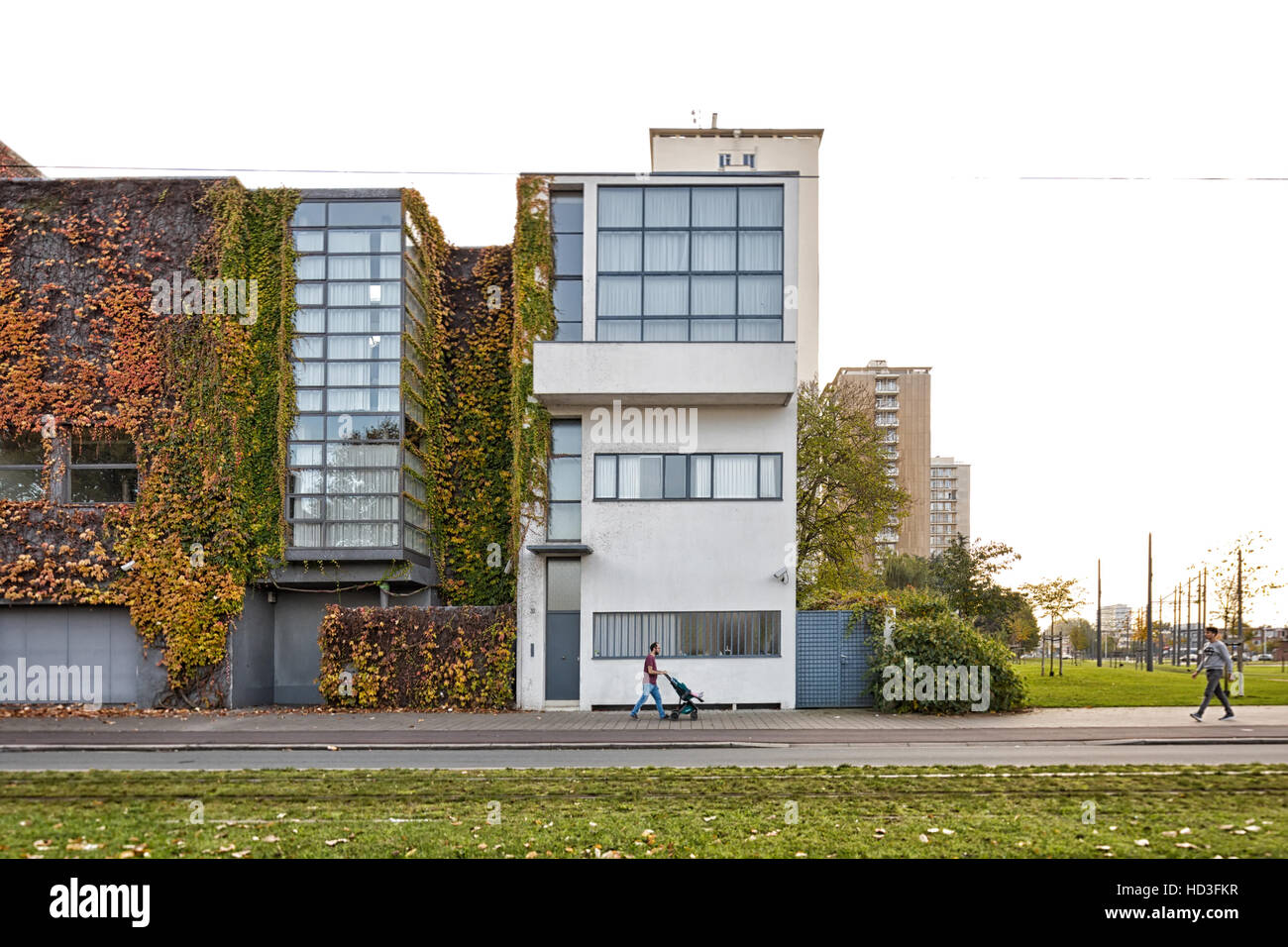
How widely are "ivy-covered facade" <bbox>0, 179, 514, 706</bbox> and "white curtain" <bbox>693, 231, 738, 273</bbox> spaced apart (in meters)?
7.25

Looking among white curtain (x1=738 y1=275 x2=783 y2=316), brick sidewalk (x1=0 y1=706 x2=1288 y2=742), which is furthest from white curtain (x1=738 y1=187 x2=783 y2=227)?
brick sidewalk (x1=0 y1=706 x2=1288 y2=742)

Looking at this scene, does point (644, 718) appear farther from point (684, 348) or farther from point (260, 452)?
point (260, 452)

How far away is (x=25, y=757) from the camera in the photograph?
57.6 feet

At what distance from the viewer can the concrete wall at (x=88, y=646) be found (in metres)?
25.8

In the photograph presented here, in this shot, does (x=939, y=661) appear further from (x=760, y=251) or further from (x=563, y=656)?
(x=760, y=251)

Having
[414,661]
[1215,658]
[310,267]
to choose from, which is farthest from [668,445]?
[1215,658]

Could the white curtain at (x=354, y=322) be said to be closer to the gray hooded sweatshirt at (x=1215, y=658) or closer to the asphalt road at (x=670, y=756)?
the asphalt road at (x=670, y=756)

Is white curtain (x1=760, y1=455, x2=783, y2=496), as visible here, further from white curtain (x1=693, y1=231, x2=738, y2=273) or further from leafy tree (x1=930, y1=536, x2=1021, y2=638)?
leafy tree (x1=930, y1=536, x2=1021, y2=638)

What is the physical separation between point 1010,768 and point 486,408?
18656mm

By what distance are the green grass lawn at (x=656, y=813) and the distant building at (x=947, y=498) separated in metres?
175

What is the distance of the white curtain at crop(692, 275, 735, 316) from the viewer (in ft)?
86.7

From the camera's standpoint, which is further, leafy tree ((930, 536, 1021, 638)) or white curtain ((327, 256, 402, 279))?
leafy tree ((930, 536, 1021, 638))

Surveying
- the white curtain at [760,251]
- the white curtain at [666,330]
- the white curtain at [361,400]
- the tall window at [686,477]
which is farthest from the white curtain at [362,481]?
the white curtain at [760,251]
